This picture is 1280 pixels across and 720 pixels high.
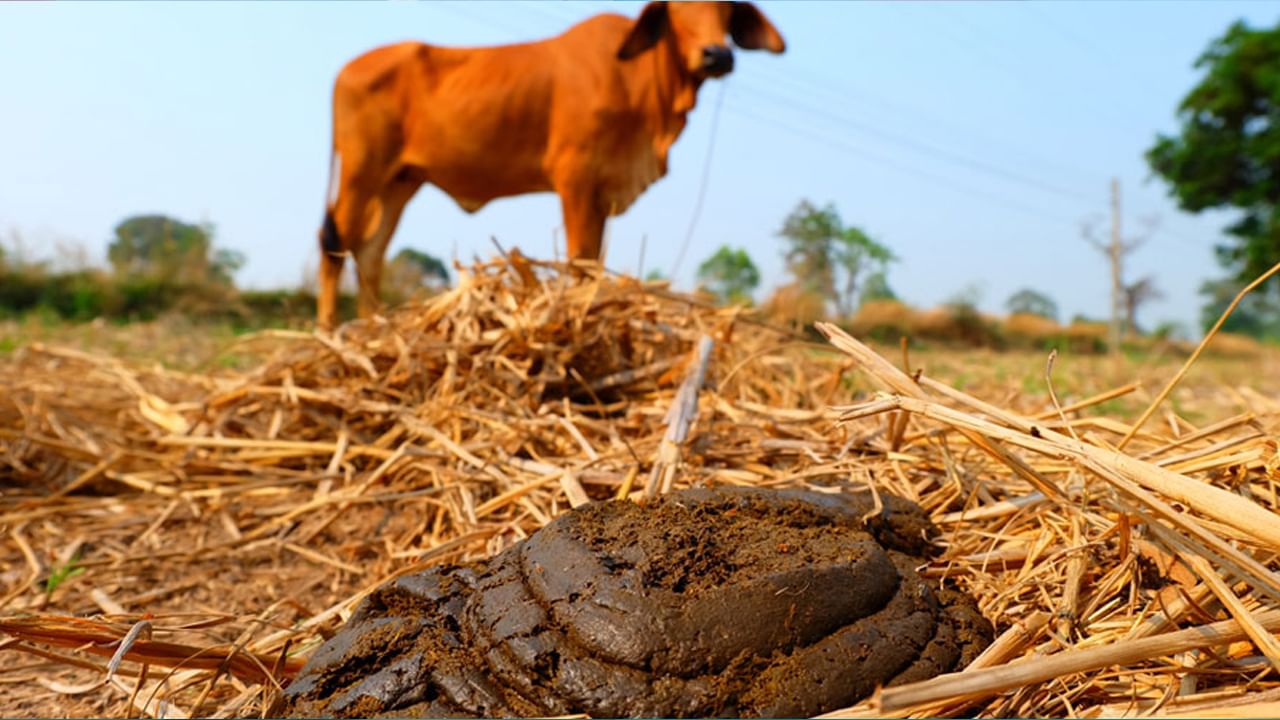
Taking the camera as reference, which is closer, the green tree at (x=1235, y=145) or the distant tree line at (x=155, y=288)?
the distant tree line at (x=155, y=288)

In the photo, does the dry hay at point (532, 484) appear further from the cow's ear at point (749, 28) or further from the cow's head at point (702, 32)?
the cow's ear at point (749, 28)

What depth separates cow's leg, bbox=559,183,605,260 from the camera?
532cm

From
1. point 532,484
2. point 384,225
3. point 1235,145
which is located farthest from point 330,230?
point 1235,145

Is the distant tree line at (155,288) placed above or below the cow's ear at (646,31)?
below

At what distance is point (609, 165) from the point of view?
555cm

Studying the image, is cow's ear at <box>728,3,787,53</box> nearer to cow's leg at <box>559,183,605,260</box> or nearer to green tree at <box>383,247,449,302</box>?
cow's leg at <box>559,183,605,260</box>

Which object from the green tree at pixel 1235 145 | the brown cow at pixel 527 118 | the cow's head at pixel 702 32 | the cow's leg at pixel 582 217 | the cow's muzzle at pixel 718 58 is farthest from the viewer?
the green tree at pixel 1235 145

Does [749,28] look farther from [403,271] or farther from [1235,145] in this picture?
[1235,145]

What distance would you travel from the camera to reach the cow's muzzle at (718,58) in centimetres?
505

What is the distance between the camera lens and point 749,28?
17.9 feet

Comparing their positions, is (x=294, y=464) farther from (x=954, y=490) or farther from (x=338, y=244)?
(x=338, y=244)

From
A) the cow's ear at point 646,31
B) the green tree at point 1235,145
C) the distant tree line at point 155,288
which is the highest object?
the green tree at point 1235,145

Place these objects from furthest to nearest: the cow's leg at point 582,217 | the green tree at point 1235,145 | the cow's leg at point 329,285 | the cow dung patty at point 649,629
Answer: the green tree at point 1235,145
the cow's leg at point 329,285
the cow's leg at point 582,217
the cow dung patty at point 649,629

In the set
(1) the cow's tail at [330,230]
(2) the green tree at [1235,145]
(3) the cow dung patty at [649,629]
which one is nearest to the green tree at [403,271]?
(1) the cow's tail at [330,230]
